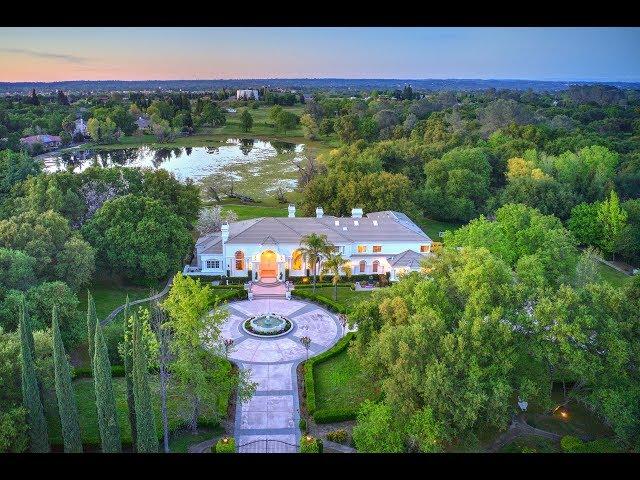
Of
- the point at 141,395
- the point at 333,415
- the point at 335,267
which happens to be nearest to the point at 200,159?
the point at 335,267

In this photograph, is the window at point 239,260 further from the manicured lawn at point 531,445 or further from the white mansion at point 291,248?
the manicured lawn at point 531,445

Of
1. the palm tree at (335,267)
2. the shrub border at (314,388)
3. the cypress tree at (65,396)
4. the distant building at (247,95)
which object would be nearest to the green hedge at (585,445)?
the shrub border at (314,388)

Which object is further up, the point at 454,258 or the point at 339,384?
the point at 454,258

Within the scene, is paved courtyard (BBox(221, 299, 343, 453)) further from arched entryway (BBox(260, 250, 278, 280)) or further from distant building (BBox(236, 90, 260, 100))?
distant building (BBox(236, 90, 260, 100))

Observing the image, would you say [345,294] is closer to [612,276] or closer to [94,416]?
[94,416]

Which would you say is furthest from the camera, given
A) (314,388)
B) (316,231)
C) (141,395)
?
(316,231)

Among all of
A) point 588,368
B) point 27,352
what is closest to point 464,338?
point 588,368

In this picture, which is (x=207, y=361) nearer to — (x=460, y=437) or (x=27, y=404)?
(x=27, y=404)
